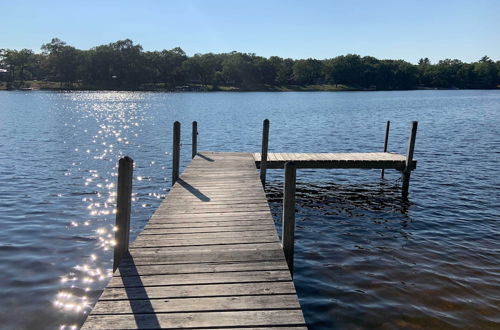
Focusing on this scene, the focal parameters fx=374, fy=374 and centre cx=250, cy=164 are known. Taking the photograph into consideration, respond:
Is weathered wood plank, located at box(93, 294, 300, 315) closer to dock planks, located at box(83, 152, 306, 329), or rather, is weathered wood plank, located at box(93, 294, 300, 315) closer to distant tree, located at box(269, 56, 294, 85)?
dock planks, located at box(83, 152, 306, 329)

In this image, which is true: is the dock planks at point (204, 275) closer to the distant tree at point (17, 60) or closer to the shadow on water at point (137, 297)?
the shadow on water at point (137, 297)

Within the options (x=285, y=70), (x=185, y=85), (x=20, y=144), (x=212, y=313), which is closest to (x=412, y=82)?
(x=285, y=70)

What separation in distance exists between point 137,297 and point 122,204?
1.56 meters

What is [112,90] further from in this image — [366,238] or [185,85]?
[366,238]

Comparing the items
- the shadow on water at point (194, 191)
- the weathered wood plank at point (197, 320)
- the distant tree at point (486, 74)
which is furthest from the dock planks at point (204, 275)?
the distant tree at point (486, 74)

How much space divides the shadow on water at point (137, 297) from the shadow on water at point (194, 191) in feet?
12.1

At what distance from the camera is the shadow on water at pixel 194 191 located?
370 inches

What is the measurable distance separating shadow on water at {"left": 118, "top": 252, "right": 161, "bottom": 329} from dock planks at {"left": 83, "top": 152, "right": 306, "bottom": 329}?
1cm

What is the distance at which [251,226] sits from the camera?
7320 mm

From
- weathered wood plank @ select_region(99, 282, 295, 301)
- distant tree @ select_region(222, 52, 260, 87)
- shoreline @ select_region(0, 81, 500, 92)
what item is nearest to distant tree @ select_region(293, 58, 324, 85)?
shoreline @ select_region(0, 81, 500, 92)

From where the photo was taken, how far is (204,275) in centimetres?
530

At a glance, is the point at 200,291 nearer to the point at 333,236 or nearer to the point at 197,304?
the point at 197,304

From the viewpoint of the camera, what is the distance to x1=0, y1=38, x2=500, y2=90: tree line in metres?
140

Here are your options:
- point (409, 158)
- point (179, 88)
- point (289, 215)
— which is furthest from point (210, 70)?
point (289, 215)
